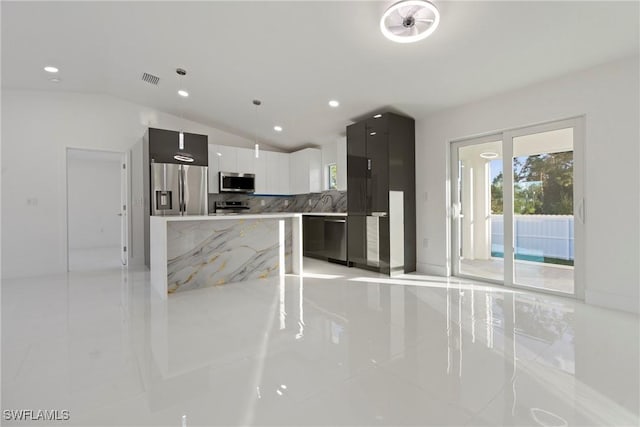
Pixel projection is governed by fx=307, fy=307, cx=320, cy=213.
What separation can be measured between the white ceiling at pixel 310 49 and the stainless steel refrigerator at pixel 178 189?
1.20 m

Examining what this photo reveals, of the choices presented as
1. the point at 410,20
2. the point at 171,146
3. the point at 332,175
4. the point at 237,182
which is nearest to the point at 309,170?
the point at 332,175

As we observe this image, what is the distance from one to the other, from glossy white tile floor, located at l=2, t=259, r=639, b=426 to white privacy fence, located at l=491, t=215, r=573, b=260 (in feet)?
1.71

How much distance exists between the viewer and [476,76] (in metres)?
3.28

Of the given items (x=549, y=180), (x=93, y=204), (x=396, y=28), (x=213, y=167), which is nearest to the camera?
(x=396, y=28)

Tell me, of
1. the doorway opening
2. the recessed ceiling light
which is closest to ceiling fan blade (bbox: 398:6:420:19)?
the recessed ceiling light

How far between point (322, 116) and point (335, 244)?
2.12 m

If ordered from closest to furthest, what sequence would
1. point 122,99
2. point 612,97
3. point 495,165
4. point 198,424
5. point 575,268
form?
point 198,424, point 612,97, point 575,268, point 495,165, point 122,99

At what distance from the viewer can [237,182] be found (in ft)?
19.3

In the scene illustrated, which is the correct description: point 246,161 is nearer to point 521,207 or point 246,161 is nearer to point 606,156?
point 521,207

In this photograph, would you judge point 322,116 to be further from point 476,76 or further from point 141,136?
point 141,136

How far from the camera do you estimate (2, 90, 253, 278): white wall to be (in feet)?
14.7

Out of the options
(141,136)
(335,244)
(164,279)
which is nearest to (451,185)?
(335,244)

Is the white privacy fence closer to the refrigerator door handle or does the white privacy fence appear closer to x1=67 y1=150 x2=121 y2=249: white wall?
the refrigerator door handle

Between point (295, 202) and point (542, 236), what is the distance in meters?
4.68
